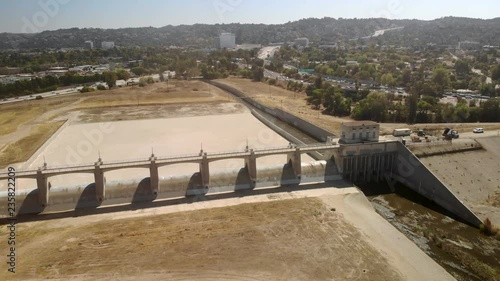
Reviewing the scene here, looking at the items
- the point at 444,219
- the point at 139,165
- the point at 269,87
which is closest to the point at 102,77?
the point at 269,87

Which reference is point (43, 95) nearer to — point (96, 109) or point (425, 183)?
point (96, 109)

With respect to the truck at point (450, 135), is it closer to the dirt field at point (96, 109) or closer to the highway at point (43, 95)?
the dirt field at point (96, 109)

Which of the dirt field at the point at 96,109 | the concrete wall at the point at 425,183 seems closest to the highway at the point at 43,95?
the dirt field at the point at 96,109

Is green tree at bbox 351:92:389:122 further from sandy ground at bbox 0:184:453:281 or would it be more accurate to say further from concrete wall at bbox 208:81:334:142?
sandy ground at bbox 0:184:453:281

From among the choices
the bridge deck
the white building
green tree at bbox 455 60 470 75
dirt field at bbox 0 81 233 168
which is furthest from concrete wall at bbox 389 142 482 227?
green tree at bbox 455 60 470 75

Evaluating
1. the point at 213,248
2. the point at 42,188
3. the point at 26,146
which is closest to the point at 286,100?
the point at 26,146
